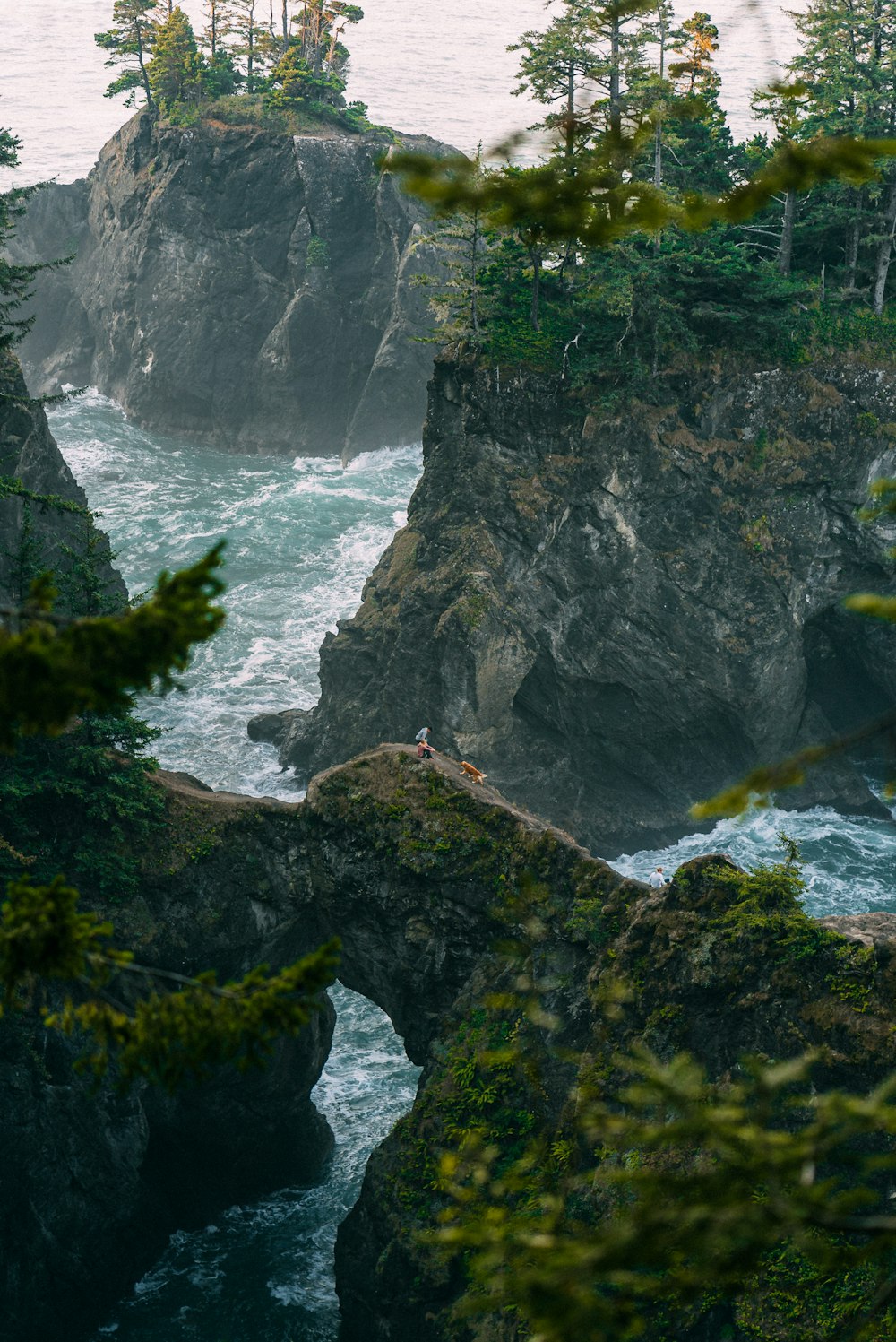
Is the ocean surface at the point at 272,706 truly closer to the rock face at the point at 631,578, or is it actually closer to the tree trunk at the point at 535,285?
the rock face at the point at 631,578

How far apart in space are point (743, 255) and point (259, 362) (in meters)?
42.9

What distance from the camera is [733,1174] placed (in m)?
5.82

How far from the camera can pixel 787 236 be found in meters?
41.7

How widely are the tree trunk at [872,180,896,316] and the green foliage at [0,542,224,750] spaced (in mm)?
39980

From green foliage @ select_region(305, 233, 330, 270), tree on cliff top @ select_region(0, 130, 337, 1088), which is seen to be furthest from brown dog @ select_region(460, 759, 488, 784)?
green foliage @ select_region(305, 233, 330, 270)

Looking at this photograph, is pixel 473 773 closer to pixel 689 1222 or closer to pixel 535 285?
pixel 535 285

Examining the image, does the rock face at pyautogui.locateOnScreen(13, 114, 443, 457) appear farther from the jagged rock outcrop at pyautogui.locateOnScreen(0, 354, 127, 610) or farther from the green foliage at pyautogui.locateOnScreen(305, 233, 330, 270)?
the jagged rock outcrop at pyautogui.locateOnScreen(0, 354, 127, 610)

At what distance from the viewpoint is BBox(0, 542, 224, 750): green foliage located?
7.05 m

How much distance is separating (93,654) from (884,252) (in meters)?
41.0

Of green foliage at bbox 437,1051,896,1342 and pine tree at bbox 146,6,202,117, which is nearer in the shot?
green foliage at bbox 437,1051,896,1342

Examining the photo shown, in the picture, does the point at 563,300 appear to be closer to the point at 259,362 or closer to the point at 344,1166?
the point at 344,1166

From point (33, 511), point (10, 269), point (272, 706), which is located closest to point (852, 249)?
point (272, 706)

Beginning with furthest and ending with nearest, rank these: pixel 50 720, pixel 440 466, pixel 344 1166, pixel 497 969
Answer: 1. pixel 440 466
2. pixel 344 1166
3. pixel 497 969
4. pixel 50 720

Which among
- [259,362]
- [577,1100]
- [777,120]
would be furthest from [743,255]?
[259,362]
